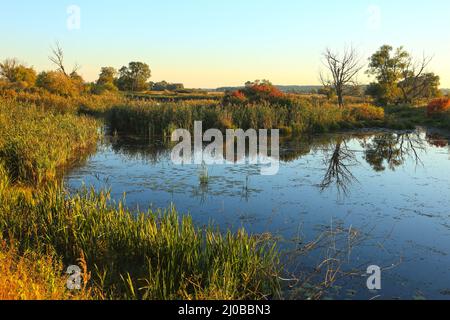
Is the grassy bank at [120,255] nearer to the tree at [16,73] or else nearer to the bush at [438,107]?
the bush at [438,107]

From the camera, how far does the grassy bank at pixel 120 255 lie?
15.2ft

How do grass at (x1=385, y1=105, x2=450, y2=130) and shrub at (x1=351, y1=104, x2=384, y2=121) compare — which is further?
shrub at (x1=351, y1=104, x2=384, y2=121)

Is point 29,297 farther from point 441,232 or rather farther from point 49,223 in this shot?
point 441,232

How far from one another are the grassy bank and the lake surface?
0.70 m

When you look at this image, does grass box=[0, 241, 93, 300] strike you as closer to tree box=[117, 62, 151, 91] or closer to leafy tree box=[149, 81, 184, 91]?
tree box=[117, 62, 151, 91]

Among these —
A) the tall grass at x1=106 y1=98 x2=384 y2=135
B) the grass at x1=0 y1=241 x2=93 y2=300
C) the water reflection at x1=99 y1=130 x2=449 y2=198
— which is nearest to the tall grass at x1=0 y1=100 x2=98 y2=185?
the water reflection at x1=99 y1=130 x2=449 y2=198

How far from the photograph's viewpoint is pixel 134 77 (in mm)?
69750

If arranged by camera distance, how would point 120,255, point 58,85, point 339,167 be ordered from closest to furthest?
point 120,255 → point 339,167 → point 58,85

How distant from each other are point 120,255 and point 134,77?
220ft

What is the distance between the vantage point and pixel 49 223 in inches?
245

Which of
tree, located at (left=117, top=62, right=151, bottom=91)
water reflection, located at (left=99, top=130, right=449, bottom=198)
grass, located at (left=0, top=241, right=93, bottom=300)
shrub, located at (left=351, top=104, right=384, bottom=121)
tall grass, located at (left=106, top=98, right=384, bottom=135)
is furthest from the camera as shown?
tree, located at (left=117, top=62, right=151, bottom=91)

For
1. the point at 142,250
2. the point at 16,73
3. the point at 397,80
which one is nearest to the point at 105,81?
the point at 16,73

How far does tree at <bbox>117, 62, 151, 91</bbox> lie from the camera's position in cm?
6692

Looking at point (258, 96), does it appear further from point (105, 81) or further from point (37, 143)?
point (105, 81)
